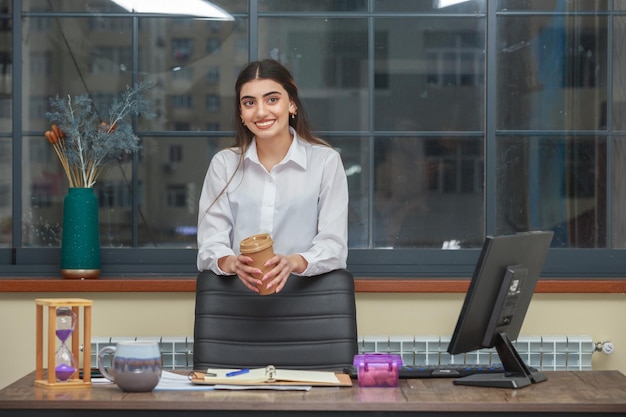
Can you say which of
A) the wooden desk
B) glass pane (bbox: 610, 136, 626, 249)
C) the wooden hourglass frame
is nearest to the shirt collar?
the wooden hourglass frame

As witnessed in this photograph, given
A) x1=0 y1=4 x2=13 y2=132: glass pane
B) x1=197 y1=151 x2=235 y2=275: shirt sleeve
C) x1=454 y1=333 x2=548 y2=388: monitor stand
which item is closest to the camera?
x1=454 y1=333 x2=548 y2=388: monitor stand

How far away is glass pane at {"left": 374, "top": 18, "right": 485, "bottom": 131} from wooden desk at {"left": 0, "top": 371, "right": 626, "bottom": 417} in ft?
6.52

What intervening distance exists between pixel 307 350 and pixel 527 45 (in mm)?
1807

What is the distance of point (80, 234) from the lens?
3.72 meters

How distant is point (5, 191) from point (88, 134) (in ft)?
1.54

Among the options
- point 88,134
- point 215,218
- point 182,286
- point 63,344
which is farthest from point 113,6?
point 63,344

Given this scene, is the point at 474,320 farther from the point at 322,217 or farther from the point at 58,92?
the point at 58,92

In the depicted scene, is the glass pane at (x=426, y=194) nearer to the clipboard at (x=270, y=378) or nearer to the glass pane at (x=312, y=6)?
the glass pane at (x=312, y=6)

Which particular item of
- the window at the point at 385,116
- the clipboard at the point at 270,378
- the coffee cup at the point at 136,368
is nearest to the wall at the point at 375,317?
the window at the point at 385,116

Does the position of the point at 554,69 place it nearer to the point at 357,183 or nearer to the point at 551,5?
the point at 551,5

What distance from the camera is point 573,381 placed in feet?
7.72

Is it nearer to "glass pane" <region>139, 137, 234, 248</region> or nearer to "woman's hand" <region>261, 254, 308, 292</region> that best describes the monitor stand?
"woman's hand" <region>261, 254, 308, 292</region>

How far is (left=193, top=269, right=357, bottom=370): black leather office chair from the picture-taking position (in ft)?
8.94

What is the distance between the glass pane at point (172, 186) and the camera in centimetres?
398
